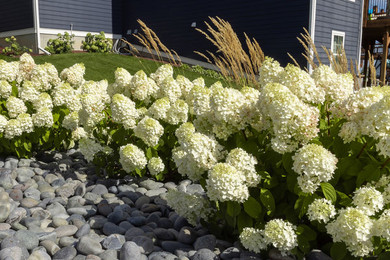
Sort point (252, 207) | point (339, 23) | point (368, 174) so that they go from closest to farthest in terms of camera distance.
Answer: 1. point (368, 174)
2. point (252, 207)
3. point (339, 23)

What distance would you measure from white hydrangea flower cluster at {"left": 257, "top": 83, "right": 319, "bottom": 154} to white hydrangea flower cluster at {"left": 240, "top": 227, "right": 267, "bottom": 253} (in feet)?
1.50

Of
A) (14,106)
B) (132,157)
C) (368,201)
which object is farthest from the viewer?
(14,106)

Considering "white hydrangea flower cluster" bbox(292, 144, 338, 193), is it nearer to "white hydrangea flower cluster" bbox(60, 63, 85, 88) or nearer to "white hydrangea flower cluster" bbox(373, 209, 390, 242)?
"white hydrangea flower cluster" bbox(373, 209, 390, 242)

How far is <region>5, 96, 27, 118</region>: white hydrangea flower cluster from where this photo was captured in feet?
12.8

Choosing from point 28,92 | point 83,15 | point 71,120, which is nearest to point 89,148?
point 71,120

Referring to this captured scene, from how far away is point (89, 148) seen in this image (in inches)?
140

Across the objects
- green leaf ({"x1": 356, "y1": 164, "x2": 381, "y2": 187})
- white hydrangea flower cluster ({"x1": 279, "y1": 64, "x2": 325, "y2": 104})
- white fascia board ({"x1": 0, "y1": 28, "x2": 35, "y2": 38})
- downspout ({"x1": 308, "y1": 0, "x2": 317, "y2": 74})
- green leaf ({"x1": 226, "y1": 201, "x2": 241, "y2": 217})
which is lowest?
green leaf ({"x1": 226, "y1": 201, "x2": 241, "y2": 217})

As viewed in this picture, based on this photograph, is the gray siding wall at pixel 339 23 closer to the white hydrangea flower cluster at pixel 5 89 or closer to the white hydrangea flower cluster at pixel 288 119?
the white hydrangea flower cluster at pixel 5 89

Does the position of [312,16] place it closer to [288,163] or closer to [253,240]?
[288,163]

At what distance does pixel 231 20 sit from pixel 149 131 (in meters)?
11.4

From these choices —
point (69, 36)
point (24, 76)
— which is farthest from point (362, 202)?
point (69, 36)

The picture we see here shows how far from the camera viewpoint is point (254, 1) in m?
13.1

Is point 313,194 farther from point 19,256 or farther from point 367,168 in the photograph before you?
point 19,256

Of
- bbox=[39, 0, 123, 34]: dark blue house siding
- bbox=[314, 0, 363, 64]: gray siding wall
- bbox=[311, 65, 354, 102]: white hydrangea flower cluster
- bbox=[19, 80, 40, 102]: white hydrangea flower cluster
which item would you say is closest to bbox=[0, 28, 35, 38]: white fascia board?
bbox=[39, 0, 123, 34]: dark blue house siding
